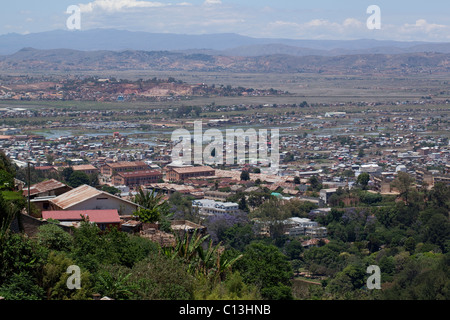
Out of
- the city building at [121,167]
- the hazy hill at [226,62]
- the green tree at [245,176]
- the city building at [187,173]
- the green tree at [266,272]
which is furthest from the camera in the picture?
the hazy hill at [226,62]

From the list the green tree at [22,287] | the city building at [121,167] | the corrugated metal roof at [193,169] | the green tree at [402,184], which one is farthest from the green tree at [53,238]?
the corrugated metal roof at [193,169]

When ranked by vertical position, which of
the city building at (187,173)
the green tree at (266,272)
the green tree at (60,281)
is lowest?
the city building at (187,173)

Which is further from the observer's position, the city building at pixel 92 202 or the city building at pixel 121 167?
the city building at pixel 121 167

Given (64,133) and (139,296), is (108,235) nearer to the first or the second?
(139,296)

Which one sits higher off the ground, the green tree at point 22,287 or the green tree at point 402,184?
the green tree at point 22,287

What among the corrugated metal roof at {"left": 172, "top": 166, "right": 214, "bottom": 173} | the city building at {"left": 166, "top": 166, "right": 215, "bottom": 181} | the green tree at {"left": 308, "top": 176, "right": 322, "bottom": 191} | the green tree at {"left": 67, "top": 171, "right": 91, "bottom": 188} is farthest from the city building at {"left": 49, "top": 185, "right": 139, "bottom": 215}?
the corrugated metal roof at {"left": 172, "top": 166, "right": 214, "bottom": 173}

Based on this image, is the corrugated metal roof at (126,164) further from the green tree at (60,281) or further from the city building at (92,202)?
the green tree at (60,281)

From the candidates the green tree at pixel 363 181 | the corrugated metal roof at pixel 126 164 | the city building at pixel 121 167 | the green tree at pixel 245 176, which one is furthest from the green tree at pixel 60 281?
the corrugated metal roof at pixel 126 164

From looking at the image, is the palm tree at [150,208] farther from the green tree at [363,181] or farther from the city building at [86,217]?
the green tree at [363,181]

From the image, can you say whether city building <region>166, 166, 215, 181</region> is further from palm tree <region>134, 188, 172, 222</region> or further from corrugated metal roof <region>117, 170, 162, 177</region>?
palm tree <region>134, 188, 172, 222</region>

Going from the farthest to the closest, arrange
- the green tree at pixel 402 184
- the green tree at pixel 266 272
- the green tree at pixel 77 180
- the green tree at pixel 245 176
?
the green tree at pixel 245 176 → the green tree at pixel 402 184 → the green tree at pixel 77 180 → the green tree at pixel 266 272
